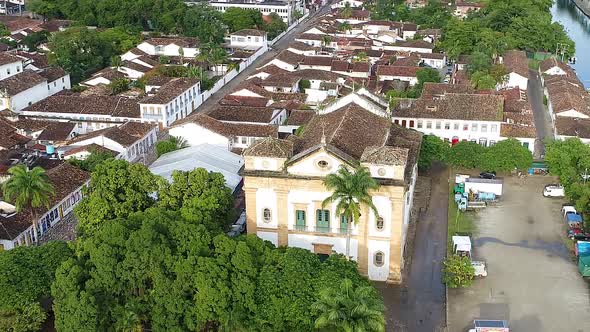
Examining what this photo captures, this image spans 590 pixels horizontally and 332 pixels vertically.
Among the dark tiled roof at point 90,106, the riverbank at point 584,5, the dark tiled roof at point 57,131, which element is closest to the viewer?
the dark tiled roof at point 57,131

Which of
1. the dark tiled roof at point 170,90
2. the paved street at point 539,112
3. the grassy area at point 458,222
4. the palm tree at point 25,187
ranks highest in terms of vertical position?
the palm tree at point 25,187

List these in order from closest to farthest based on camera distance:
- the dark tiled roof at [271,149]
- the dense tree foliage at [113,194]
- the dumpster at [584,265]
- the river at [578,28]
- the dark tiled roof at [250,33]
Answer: the dense tree foliage at [113,194]
the dark tiled roof at [271,149]
the dumpster at [584,265]
the river at [578,28]
the dark tiled roof at [250,33]

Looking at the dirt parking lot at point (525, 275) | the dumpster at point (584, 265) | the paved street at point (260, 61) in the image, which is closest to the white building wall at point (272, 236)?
the dirt parking lot at point (525, 275)

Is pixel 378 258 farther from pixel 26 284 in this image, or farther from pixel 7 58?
pixel 7 58

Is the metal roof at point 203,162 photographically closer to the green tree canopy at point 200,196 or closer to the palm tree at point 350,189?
the green tree canopy at point 200,196

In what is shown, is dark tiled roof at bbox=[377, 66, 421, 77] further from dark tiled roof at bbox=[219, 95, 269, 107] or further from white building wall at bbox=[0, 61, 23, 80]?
white building wall at bbox=[0, 61, 23, 80]
